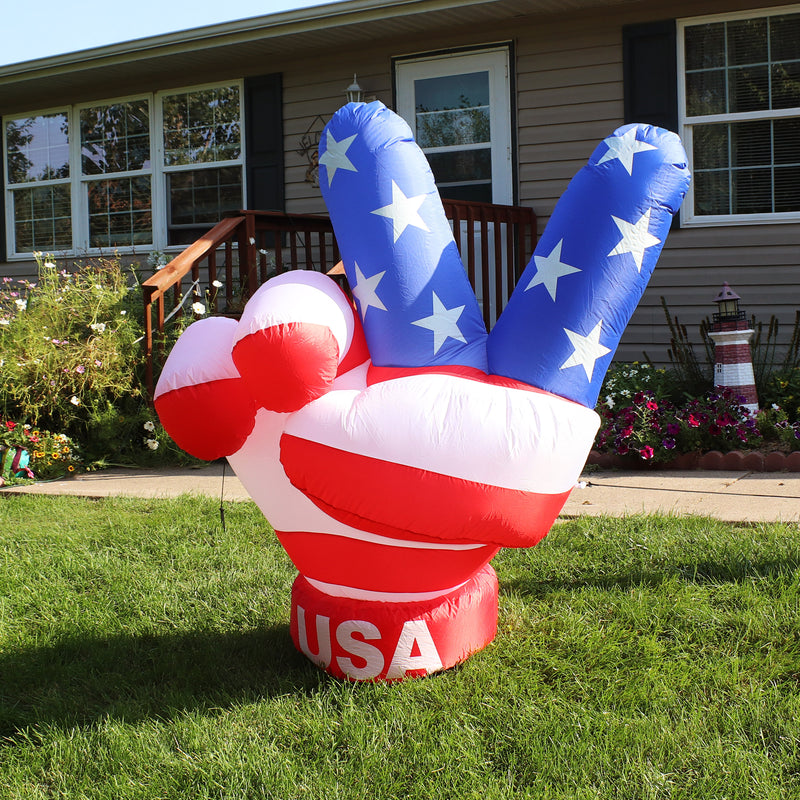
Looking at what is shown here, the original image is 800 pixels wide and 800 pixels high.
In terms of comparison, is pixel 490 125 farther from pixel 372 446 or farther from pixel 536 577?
pixel 372 446

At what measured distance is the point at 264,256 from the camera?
6.84 meters

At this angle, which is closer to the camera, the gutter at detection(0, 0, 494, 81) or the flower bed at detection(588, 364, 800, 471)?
the flower bed at detection(588, 364, 800, 471)

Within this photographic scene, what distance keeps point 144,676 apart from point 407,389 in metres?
1.27

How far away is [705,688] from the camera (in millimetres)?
2291

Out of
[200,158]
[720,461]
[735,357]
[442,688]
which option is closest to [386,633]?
[442,688]

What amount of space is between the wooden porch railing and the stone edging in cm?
197

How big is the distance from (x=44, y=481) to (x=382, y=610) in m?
4.20

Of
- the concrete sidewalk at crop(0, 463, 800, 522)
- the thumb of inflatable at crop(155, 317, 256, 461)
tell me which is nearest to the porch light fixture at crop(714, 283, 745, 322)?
the concrete sidewalk at crop(0, 463, 800, 522)

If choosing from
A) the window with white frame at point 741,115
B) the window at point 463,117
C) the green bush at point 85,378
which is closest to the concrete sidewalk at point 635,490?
the green bush at point 85,378

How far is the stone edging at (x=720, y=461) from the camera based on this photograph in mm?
5098

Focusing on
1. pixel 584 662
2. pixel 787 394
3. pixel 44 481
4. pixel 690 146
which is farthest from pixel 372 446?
pixel 690 146

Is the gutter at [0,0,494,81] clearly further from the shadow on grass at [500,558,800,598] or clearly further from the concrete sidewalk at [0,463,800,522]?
the shadow on grass at [500,558,800,598]

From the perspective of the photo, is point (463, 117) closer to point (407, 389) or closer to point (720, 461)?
point (720, 461)

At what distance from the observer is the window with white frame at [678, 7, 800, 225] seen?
22.5 ft
